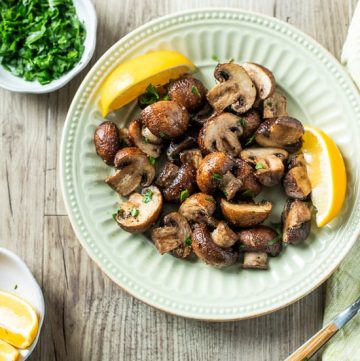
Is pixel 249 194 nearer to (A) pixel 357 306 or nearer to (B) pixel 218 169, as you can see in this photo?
(B) pixel 218 169

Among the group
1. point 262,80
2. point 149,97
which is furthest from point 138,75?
point 262,80

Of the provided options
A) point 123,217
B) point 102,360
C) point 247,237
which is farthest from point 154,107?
point 102,360

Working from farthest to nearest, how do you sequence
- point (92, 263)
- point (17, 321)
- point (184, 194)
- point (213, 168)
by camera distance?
point (92, 263) → point (17, 321) → point (184, 194) → point (213, 168)

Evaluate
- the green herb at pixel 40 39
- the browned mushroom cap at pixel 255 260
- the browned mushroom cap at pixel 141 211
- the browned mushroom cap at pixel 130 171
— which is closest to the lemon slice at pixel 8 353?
the browned mushroom cap at pixel 141 211

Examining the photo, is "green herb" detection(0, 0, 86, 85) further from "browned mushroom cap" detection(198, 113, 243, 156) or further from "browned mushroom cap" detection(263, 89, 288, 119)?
"browned mushroom cap" detection(263, 89, 288, 119)

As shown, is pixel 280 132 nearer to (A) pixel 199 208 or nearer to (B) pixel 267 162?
(B) pixel 267 162

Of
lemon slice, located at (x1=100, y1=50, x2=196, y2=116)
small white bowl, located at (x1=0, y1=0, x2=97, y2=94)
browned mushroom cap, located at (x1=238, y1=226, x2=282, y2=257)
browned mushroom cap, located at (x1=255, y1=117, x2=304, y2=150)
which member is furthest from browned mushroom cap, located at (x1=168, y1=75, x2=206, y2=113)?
browned mushroom cap, located at (x1=238, y1=226, x2=282, y2=257)
